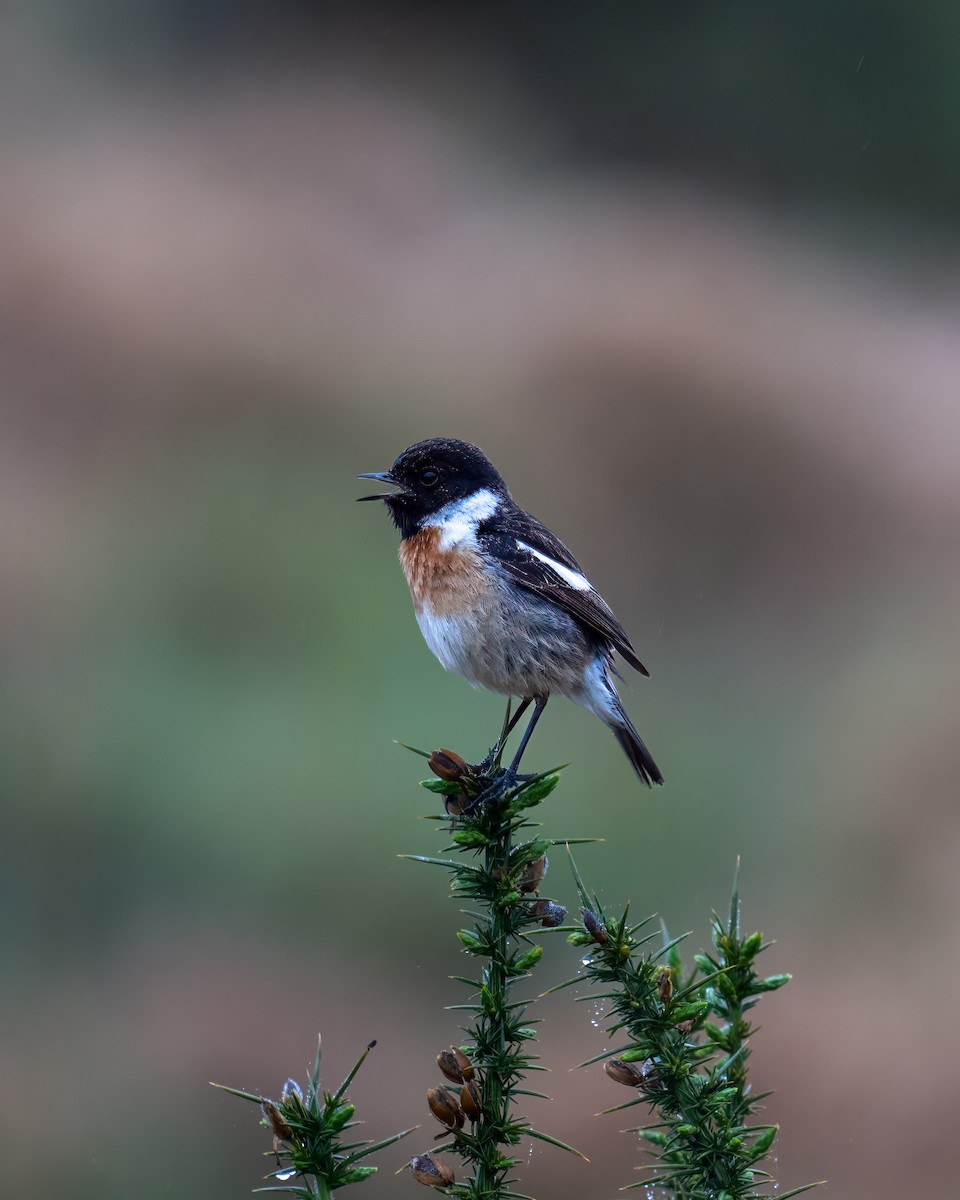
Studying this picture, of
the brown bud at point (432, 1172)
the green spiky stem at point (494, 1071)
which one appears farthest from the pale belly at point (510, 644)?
the brown bud at point (432, 1172)

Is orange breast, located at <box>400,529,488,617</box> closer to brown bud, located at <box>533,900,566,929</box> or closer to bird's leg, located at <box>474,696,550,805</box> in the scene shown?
bird's leg, located at <box>474,696,550,805</box>

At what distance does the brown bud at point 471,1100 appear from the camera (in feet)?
7.53

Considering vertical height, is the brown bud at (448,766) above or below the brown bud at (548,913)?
above

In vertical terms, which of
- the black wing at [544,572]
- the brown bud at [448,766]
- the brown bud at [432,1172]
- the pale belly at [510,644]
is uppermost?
the black wing at [544,572]

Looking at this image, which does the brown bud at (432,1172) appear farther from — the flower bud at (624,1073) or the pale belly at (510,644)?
the pale belly at (510,644)

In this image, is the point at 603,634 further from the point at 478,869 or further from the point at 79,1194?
the point at 79,1194

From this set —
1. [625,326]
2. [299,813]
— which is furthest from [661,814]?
[625,326]

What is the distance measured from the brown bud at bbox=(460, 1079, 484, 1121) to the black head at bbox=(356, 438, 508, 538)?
10.8ft

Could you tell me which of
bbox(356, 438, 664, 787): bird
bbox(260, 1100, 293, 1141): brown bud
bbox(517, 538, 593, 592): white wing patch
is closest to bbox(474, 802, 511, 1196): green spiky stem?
bbox(260, 1100, 293, 1141): brown bud

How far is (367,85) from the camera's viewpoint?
1847 centimetres

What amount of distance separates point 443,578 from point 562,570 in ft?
1.57

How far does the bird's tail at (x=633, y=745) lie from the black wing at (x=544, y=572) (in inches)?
11.8

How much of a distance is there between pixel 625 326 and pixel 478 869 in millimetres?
13251

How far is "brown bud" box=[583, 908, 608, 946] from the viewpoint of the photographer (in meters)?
2.36
